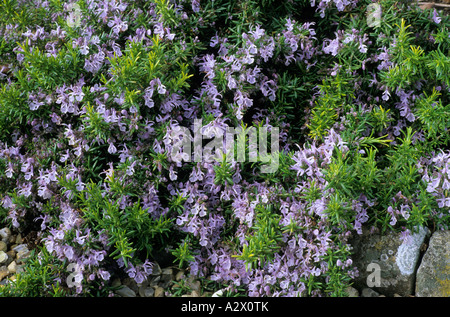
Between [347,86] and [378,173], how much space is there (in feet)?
2.28

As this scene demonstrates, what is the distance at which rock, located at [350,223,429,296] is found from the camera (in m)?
2.96

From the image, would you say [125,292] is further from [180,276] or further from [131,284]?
[180,276]

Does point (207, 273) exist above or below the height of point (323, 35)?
below

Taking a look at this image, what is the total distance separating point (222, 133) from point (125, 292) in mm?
1167

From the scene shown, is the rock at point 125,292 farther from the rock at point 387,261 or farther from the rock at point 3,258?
the rock at point 387,261

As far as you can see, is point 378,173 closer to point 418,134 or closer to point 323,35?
point 418,134

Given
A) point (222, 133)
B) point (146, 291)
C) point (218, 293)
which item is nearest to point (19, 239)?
point (146, 291)

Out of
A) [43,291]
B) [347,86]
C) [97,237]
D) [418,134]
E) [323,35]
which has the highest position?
[323,35]

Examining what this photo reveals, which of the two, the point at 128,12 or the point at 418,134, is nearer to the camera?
the point at 418,134

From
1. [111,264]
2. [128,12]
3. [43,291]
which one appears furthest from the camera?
[128,12]

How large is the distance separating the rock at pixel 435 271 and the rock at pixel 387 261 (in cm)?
5

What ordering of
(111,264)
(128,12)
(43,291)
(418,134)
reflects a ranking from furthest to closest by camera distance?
(128,12) → (418,134) → (111,264) → (43,291)

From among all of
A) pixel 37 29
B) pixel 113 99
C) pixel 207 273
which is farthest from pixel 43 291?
pixel 37 29

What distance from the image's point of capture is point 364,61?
331 centimetres
